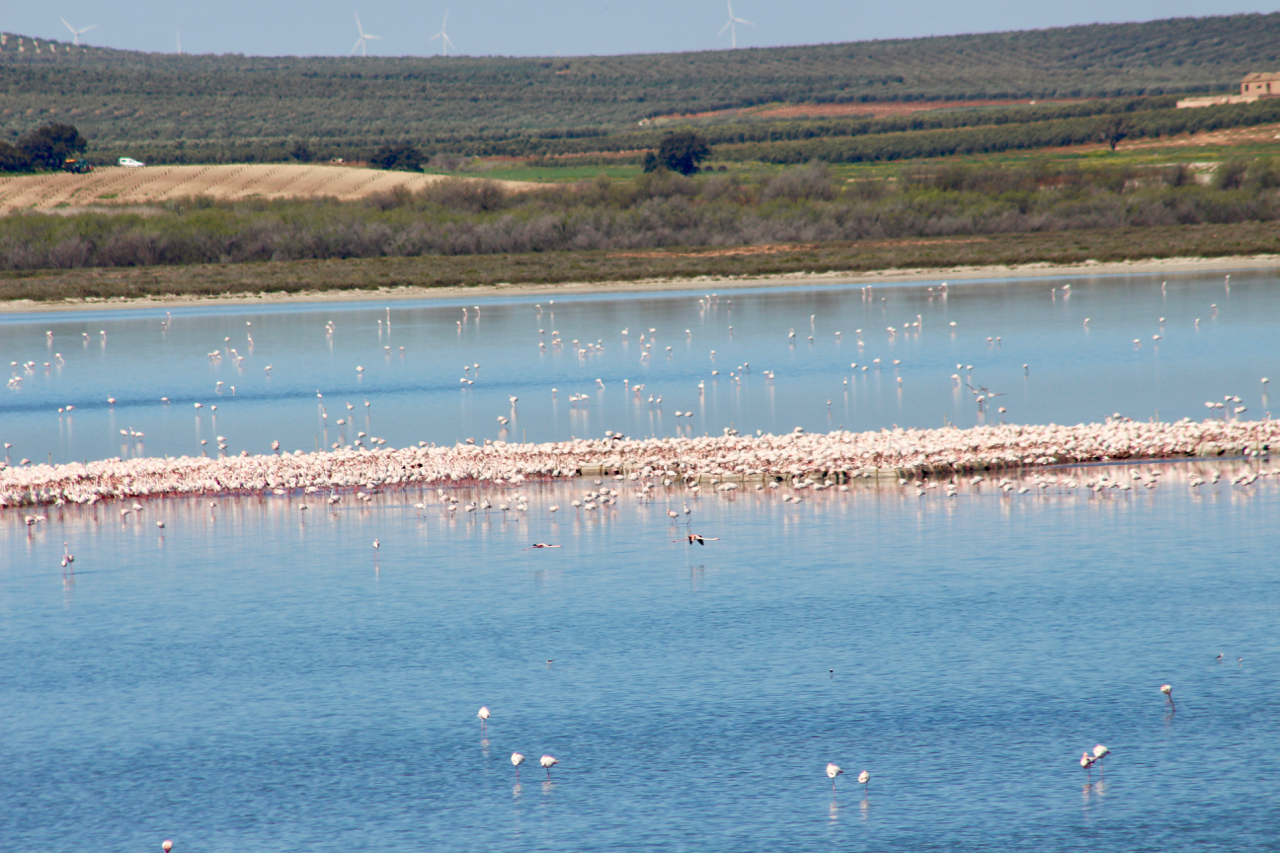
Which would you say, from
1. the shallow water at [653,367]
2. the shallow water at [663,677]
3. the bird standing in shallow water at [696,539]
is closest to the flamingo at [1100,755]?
the shallow water at [663,677]

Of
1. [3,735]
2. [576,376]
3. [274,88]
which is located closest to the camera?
[3,735]

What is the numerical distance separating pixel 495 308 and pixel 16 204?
6293 centimetres

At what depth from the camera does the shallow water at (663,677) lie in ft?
32.1

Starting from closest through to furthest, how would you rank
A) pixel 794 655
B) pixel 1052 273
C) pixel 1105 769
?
pixel 1105 769 → pixel 794 655 → pixel 1052 273

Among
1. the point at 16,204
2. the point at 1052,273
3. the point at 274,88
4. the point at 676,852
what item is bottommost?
the point at 676,852

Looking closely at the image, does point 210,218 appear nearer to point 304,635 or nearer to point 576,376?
point 576,376

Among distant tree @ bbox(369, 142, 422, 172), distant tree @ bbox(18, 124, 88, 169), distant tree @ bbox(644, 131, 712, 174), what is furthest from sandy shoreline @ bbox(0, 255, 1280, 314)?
distant tree @ bbox(18, 124, 88, 169)

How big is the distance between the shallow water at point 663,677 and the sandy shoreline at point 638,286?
46568 mm

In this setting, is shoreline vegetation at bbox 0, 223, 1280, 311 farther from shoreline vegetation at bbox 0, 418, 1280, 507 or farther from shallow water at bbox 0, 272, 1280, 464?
shoreline vegetation at bbox 0, 418, 1280, 507

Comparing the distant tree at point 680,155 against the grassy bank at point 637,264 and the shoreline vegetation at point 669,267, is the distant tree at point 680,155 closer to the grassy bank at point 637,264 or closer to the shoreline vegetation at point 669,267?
the grassy bank at point 637,264

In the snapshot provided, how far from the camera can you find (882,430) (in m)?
22.7

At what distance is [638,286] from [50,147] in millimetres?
78669

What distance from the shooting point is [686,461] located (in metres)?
21.6

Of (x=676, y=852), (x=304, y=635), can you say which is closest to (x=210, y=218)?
(x=304, y=635)
